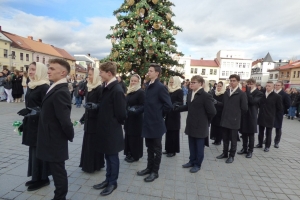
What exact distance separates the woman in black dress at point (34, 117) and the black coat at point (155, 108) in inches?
66.8

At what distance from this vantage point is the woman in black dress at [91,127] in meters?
3.69

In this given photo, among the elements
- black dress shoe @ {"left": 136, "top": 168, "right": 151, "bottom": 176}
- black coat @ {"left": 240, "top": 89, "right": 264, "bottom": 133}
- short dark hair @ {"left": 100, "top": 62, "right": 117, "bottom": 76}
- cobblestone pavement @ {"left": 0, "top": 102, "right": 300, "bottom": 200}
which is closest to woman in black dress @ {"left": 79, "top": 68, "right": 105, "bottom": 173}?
cobblestone pavement @ {"left": 0, "top": 102, "right": 300, "bottom": 200}

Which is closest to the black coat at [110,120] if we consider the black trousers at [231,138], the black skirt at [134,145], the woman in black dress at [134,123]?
the woman in black dress at [134,123]

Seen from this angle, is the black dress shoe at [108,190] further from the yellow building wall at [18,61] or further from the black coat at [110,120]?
the yellow building wall at [18,61]

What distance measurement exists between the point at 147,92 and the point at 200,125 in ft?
4.32

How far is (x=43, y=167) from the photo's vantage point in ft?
10.6

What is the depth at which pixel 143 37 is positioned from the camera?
37.2ft

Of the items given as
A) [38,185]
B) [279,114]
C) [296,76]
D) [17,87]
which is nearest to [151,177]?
[38,185]

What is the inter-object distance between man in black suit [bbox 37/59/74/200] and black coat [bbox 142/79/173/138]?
4.74ft

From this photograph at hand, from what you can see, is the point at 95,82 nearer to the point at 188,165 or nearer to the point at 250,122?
the point at 188,165

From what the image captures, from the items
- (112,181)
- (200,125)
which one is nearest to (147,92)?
(200,125)

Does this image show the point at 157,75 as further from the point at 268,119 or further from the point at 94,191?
the point at 268,119

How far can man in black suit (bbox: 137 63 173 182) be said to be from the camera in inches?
143

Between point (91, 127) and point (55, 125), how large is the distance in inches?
45.4
